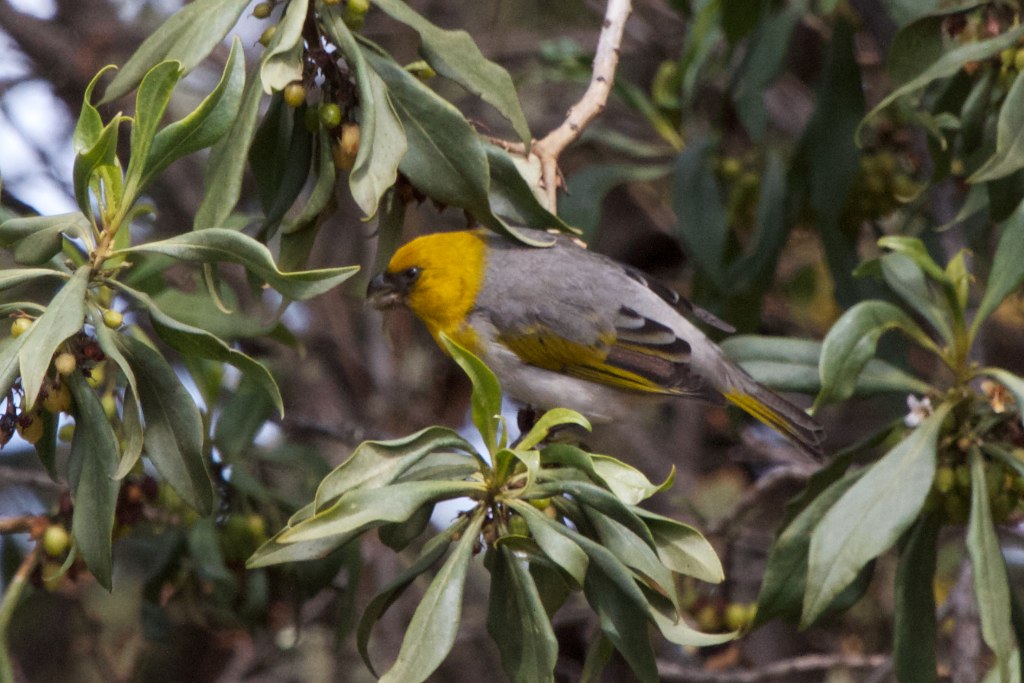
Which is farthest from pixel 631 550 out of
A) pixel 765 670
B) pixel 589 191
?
pixel 589 191

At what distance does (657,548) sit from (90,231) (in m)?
1.21

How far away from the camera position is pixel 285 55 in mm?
2279

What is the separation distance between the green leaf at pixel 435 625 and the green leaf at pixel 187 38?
1071 millimetres

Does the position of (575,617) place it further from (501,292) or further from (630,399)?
(501,292)

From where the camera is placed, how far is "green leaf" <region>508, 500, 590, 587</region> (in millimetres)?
2010

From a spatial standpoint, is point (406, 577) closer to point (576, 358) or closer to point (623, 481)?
point (623, 481)

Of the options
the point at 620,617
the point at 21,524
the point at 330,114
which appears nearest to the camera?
the point at 620,617

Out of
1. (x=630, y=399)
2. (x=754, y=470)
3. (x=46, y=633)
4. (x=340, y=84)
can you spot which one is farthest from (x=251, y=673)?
(x=340, y=84)

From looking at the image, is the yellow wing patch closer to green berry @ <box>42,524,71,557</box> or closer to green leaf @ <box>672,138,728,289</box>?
green leaf @ <box>672,138,728,289</box>

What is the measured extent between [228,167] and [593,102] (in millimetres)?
929

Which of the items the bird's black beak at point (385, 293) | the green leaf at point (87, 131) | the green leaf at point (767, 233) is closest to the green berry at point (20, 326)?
the green leaf at point (87, 131)

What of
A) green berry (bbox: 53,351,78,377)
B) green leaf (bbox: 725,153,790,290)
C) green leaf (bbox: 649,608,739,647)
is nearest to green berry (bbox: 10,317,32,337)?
green berry (bbox: 53,351,78,377)

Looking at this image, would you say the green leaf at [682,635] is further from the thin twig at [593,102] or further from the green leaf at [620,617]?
the thin twig at [593,102]

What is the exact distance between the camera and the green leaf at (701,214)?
3951 mm
